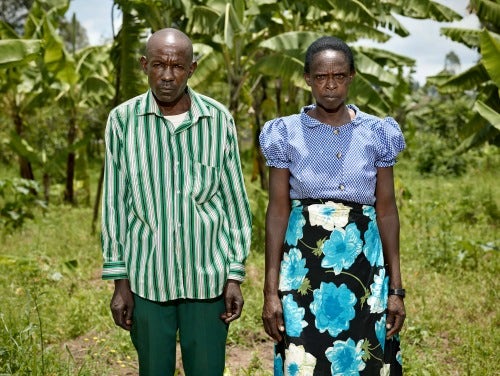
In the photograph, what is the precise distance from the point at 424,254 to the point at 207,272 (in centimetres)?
495

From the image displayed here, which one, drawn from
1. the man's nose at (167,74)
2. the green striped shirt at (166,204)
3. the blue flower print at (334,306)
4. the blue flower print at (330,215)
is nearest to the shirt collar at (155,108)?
the green striped shirt at (166,204)

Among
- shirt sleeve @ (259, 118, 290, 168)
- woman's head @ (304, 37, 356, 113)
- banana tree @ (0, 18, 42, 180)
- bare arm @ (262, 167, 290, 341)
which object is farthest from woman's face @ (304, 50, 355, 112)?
banana tree @ (0, 18, 42, 180)

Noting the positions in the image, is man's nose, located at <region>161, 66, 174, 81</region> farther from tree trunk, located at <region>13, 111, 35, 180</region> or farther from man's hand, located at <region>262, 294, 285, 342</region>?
tree trunk, located at <region>13, 111, 35, 180</region>

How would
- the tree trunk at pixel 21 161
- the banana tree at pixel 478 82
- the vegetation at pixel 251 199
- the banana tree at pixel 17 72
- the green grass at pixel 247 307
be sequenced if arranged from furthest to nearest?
1. the tree trunk at pixel 21 161
2. the banana tree at pixel 478 82
3. the banana tree at pixel 17 72
4. the vegetation at pixel 251 199
5. the green grass at pixel 247 307

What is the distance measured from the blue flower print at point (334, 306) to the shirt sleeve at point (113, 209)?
2.21ft

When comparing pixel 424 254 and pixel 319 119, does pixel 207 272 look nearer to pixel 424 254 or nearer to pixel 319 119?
pixel 319 119

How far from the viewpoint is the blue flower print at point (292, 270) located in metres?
2.18

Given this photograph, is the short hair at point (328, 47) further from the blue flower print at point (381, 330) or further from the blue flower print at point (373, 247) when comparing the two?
the blue flower print at point (381, 330)

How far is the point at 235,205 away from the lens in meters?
2.24

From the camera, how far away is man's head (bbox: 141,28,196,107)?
6.88 feet

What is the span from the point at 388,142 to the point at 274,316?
2.38 feet

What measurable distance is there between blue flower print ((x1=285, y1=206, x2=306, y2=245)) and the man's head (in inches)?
22.7

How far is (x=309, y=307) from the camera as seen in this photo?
217cm

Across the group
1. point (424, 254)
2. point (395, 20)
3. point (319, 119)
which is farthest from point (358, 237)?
point (395, 20)
